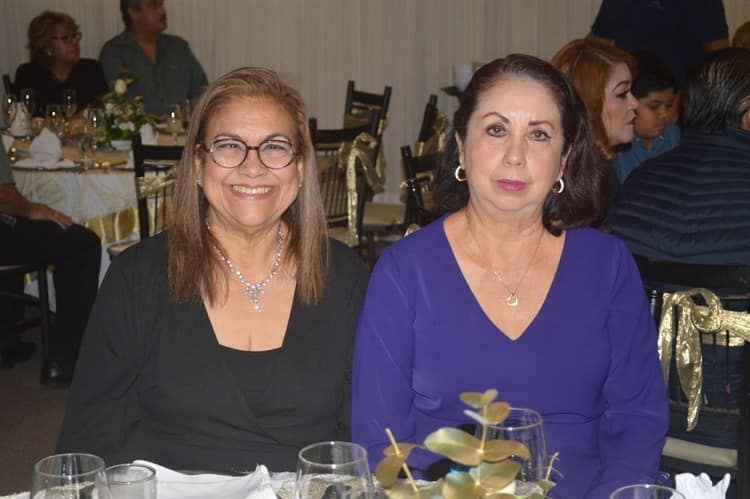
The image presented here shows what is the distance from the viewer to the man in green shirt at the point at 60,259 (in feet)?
14.4

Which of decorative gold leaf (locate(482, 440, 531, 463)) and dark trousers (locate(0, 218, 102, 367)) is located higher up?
decorative gold leaf (locate(482, 440, 531, 463))

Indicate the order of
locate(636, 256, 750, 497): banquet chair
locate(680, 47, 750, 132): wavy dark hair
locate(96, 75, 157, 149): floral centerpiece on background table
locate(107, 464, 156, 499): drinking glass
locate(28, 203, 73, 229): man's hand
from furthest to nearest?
locate(96, 75, 157, 149): floral centerpiece on background table → locate(28, 203, 73, 229): man's hand → locate(680, 47, 750, 132): wavy dark hair → locate(636, 256, 750, 497): banquet chair → locate(107, 464, 156, 499): drinking glass

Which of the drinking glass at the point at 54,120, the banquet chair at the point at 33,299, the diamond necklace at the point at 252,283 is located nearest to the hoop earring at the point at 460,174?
the diamond necklace at the point at 252,283

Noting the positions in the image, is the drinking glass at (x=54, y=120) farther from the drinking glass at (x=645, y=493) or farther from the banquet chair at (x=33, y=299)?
the drinking glass at (x=645, y=493)

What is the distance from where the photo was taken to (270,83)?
209cm

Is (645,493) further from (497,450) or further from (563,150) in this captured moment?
(563,150)

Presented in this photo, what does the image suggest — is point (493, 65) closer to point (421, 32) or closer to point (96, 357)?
point (96, 357)

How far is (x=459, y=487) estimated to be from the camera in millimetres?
882

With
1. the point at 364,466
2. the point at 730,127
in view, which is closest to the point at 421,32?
the point at 730,127

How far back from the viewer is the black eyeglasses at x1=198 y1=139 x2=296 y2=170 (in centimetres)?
204

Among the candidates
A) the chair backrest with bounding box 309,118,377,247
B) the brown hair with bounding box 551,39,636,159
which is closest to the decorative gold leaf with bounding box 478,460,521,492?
the brown hair with bounding box 551,39,636,159

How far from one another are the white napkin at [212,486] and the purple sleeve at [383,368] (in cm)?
46

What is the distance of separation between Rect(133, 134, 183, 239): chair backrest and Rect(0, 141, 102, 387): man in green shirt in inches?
14.7

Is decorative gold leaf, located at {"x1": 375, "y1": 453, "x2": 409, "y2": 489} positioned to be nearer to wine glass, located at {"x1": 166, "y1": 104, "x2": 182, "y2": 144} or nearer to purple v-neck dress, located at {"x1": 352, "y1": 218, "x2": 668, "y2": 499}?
purple v-neck dress, located at {"x1": 352, "y1": 218, "x2": 668, "y2": 499}
